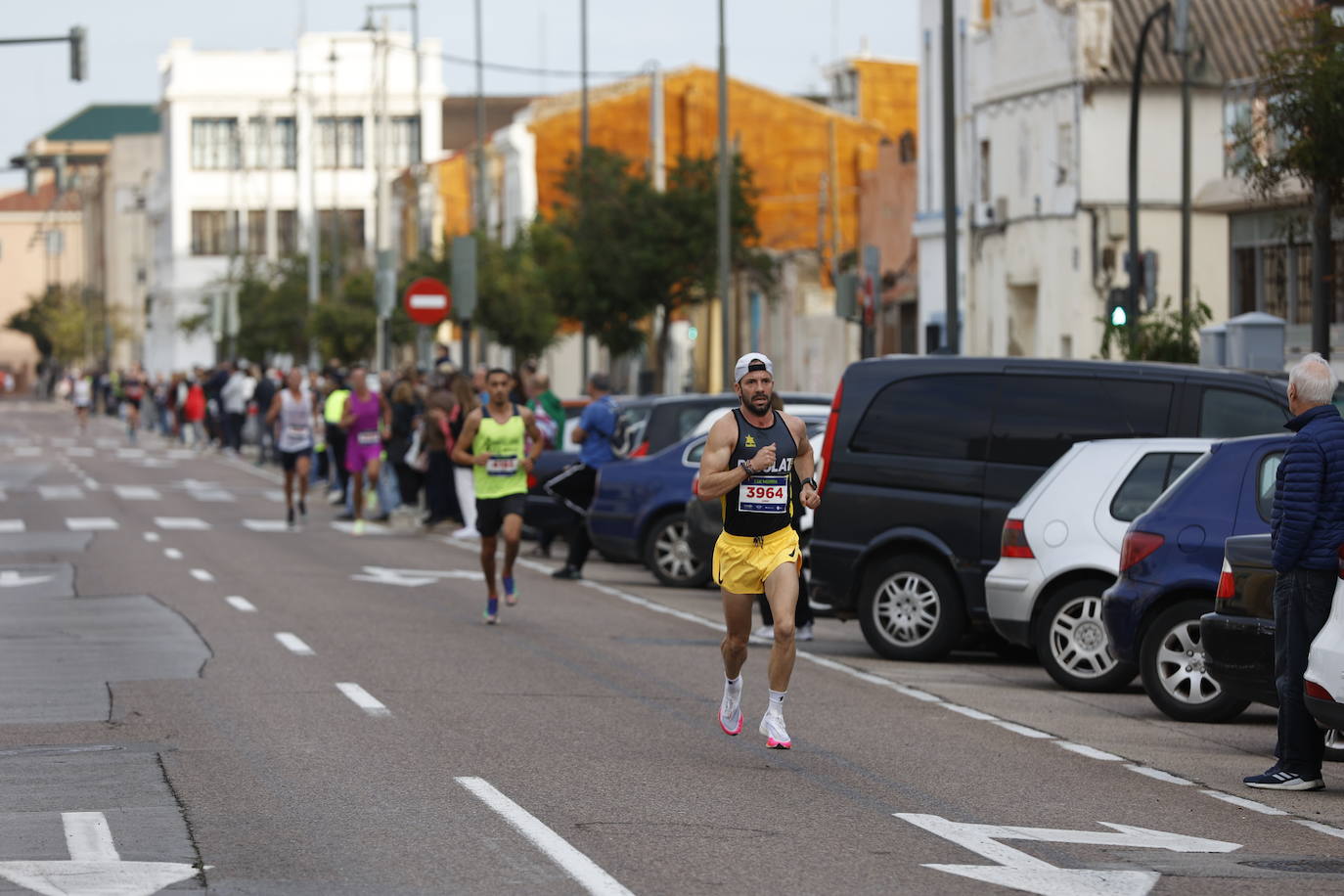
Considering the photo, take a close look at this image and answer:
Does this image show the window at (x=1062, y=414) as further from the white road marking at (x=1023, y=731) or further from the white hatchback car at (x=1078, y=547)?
the white road marking at (x=1023, y=731)

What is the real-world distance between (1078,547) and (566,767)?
4778 mm

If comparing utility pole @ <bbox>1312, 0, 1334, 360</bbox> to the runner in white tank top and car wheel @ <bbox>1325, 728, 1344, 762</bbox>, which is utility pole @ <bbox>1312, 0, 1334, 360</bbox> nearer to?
car wheel @ <bbox>1325, 728, 1344, 762</bbox>

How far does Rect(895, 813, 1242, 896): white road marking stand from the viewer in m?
8.09

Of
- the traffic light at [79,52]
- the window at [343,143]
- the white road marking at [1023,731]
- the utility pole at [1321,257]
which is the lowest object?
the white road marking at [1023,731]

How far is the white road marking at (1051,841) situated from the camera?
8086 millimetres

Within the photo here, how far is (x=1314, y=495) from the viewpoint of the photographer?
10.5m

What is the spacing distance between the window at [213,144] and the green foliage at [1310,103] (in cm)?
10806

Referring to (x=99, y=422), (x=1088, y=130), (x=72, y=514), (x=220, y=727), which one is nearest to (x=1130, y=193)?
(x=1088, y=130)

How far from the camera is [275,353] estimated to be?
82.9m

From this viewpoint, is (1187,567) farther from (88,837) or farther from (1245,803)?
(88,837)

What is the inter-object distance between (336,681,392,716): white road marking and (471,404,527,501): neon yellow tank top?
13.9 feet

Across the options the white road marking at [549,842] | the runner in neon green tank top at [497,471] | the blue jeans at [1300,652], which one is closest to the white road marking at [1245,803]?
the blue jeans at [1300,652]

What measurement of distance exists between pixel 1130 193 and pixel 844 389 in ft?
63.9

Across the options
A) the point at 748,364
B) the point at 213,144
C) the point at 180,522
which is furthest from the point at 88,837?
the point at 213,144
